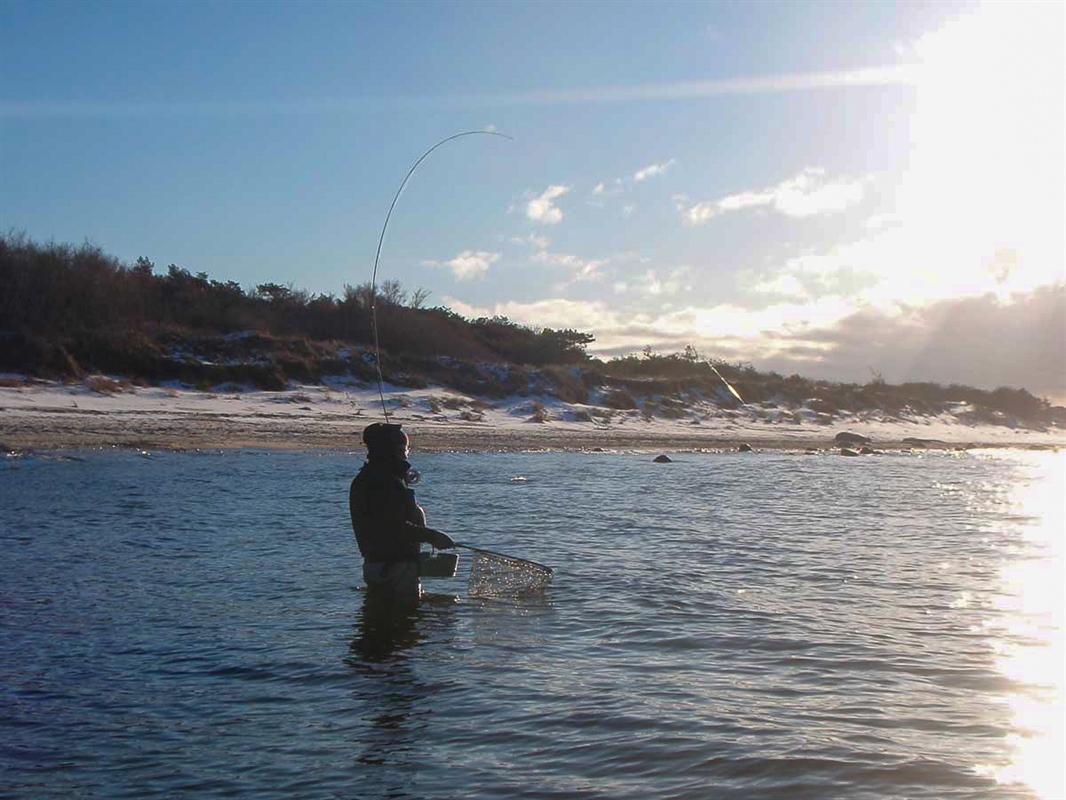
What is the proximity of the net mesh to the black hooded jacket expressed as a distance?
1.19 m

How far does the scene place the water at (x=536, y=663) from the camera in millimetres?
6086

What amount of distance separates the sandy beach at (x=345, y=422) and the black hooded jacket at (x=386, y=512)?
58.1ft

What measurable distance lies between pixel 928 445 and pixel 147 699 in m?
46.2

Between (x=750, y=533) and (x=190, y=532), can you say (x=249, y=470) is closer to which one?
(x=190, y=532)

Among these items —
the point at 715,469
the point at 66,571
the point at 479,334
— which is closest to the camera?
the point at 66,571

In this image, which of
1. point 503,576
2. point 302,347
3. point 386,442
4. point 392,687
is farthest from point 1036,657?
point 302,347

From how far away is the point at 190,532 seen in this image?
50.9 feet

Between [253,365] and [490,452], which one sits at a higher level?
[253,365]

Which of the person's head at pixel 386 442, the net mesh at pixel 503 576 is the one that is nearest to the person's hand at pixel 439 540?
the person's head at pixel 386 442

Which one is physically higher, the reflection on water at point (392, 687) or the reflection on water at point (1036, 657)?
the reflection on water at point (1036, 657)

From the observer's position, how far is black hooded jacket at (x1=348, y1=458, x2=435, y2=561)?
9.73 m

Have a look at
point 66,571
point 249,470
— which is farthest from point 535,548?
point 249,470

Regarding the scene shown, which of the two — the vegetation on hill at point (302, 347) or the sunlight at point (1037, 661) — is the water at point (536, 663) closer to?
the sunlight at point (1037, 661)

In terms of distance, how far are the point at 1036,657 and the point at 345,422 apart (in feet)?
89.4
